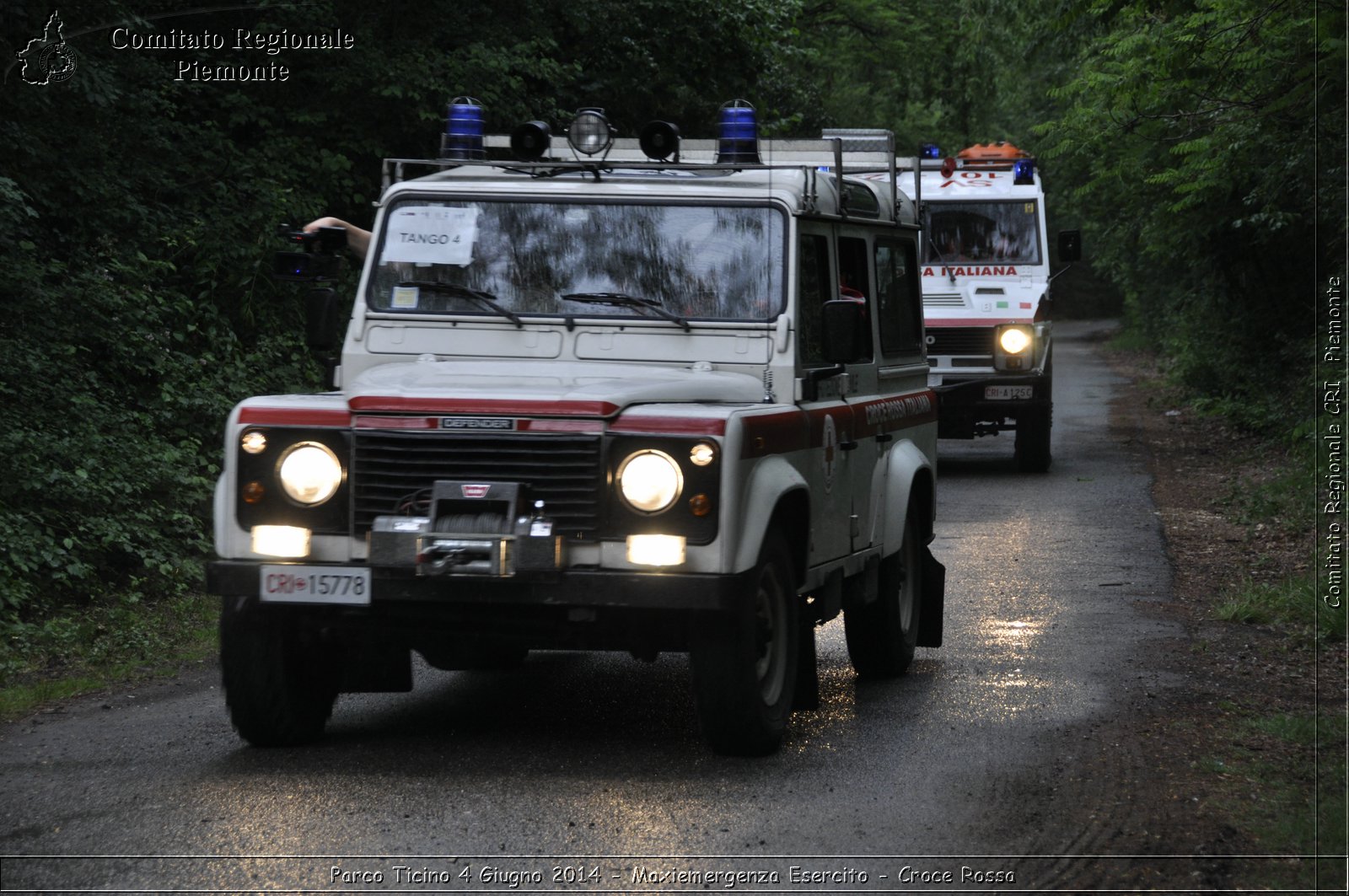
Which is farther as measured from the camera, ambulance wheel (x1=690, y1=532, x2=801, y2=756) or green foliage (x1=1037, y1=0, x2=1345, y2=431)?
green foliage (x1=1037, y1=0, x2=1345, y2=431)

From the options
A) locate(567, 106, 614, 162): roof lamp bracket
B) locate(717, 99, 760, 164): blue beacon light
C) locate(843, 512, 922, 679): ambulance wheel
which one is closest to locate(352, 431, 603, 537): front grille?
locate(567, 106, 614, 162): roof lamp bracket

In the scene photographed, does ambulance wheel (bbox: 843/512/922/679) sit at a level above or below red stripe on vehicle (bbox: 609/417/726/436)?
below

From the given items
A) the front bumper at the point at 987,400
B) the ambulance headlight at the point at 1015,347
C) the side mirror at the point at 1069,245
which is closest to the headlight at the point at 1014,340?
the ambulance headlight at the point at 1015,347

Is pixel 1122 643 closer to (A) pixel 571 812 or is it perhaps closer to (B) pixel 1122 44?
(A) pixel 571 812

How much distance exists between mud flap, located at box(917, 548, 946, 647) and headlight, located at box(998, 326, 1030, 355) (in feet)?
31.4

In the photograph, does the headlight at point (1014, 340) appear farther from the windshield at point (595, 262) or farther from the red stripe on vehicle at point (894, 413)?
the windshield at point (595, 262)

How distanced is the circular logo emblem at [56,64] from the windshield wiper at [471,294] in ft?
18.3

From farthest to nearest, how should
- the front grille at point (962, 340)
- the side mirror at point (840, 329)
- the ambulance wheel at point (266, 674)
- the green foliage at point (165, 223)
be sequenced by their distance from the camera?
the front grille at point (962, 340) < the green foliage at point (165, 223) < the side mirror at point (840, 329) < the ambulance wheel at point (266, 674)

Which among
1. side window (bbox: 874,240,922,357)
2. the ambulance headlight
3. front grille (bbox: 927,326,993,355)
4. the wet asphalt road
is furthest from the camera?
front grille (bbox: 927,326,993,355)

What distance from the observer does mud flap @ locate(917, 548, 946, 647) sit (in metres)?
9.30

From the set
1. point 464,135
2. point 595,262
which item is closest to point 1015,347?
point 464,135

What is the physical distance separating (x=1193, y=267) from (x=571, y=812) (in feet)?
72.1

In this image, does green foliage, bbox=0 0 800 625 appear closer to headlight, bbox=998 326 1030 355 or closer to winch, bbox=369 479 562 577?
winch, bbox=369 479 562 577

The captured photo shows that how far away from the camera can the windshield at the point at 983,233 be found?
19062 millimetres
